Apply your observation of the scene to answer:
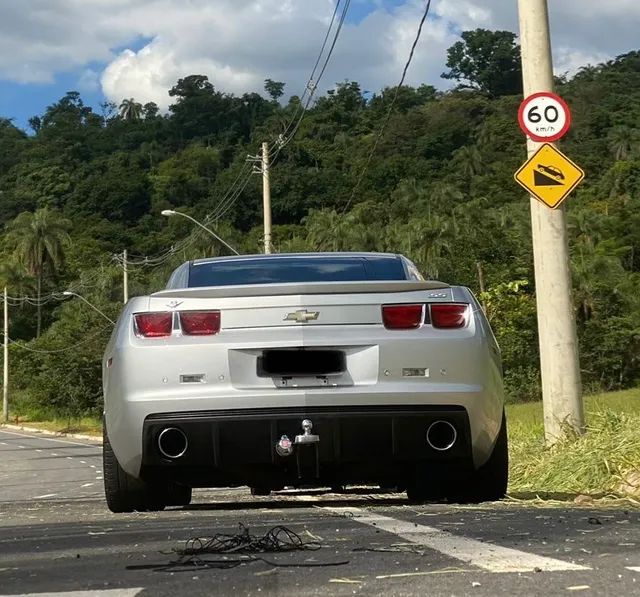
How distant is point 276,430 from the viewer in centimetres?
566

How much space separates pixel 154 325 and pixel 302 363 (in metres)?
0.76

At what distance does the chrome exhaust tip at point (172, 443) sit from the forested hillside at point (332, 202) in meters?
26.5

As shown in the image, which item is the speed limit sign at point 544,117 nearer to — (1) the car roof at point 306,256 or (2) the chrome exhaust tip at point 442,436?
(1) the car roof at point 306,256

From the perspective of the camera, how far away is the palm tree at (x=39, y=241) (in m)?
86.6

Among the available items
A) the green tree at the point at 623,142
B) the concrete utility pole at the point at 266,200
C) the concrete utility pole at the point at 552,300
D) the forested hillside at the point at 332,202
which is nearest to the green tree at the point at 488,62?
the forested hillside at the point at 332,202

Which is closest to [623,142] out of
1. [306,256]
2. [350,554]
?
[306,256]

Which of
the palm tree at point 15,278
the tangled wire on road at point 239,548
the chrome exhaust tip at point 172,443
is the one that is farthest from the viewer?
the palm tree at point 15,278

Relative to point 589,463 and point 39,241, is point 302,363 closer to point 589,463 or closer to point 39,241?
point 589,463

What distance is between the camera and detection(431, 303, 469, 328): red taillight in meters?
5.82

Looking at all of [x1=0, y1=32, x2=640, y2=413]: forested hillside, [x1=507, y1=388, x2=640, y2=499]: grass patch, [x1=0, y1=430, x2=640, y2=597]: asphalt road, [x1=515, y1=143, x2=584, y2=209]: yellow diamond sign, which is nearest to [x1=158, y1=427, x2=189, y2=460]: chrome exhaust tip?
[x1=0, y1=430, x2=640, y2=597]: asphalt road

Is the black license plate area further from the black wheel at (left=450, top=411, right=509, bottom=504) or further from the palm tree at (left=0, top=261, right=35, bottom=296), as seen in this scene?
the palm tree at (left=0, top=261, right=35, bottom=296)

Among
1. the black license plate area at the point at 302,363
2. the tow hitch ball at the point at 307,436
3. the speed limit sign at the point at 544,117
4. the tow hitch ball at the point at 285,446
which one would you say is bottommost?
the tow hitch ball at the point at 285,446

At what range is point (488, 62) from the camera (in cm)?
13825

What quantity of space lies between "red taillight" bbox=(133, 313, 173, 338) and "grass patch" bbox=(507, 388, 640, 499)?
330cm
